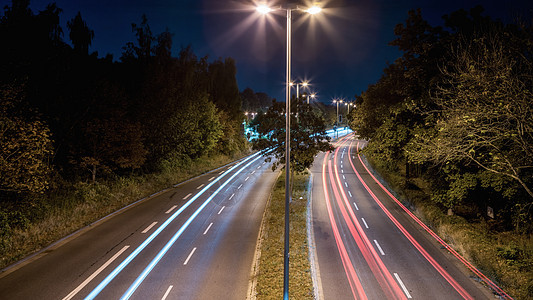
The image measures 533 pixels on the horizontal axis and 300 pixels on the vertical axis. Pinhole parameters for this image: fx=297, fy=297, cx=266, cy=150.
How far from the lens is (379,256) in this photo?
14.4 metres

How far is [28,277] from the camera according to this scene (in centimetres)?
1164

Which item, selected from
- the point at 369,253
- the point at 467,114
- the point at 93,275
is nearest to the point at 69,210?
the point at 93,275

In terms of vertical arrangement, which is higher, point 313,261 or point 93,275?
point 93,275

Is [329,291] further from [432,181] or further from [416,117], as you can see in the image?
[416,117]

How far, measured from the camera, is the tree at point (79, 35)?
875 inches

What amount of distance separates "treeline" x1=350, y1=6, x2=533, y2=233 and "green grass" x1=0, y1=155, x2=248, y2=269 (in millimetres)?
18531

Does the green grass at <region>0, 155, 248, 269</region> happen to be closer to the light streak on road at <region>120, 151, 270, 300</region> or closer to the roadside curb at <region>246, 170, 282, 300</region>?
the light streak on road at <region>120, 151, 270, 300</region>

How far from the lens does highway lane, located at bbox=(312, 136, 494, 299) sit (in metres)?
11.4

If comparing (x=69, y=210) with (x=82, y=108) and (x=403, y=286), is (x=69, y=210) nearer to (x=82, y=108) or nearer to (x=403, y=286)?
(x=82, y=108)

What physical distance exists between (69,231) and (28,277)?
504cm

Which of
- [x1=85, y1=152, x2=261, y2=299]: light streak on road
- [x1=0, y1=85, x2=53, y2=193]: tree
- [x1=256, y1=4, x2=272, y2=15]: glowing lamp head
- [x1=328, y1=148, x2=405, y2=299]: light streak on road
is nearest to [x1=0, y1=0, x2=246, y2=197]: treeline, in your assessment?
[x1=0, y1=85, x2=53, y2=193]: tree

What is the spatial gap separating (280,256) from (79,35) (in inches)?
871

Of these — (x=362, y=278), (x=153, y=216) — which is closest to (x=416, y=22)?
(x=362, y=278)

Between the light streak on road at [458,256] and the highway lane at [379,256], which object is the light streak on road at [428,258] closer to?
the highway lane at [379,256]
